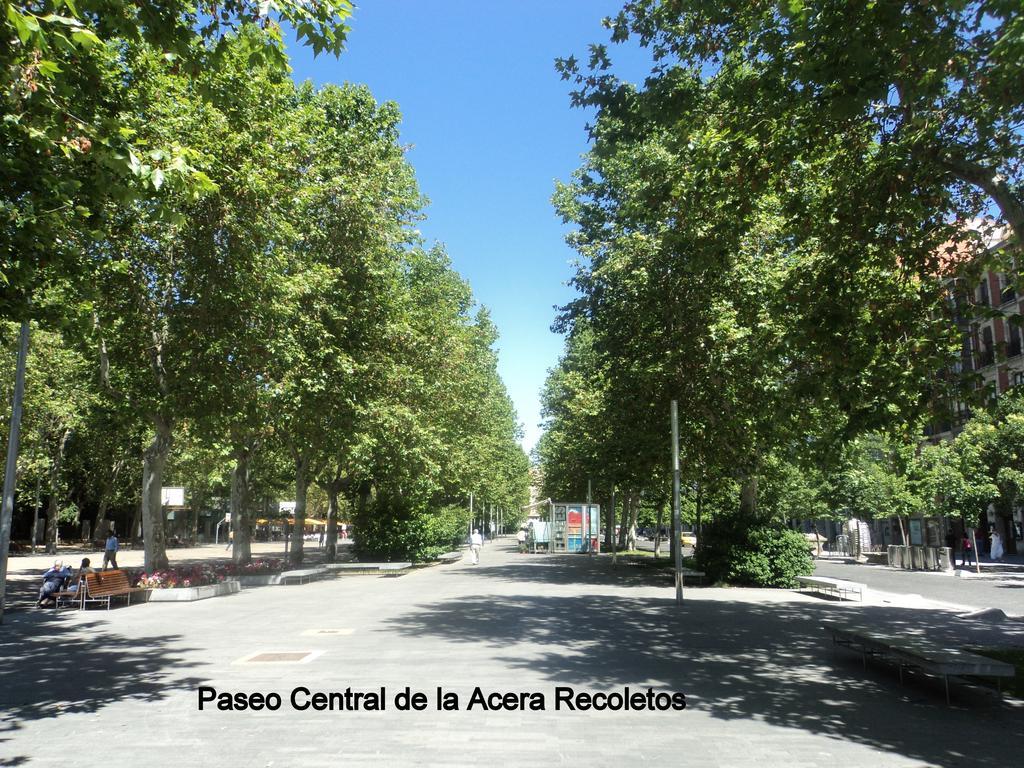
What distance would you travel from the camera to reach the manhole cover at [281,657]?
974 cm

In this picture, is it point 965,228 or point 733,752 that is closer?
point 733,752

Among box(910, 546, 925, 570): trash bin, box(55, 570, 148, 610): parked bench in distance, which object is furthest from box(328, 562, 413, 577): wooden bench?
box(910, 546, 925, 570): trash bin

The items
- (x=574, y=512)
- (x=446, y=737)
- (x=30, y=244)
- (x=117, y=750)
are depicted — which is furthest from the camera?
(x=574, y=512)

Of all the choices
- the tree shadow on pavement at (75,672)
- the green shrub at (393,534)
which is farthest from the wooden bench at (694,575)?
the tree shadow on pavement at (75,672)

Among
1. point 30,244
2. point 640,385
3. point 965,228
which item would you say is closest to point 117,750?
point 30,244

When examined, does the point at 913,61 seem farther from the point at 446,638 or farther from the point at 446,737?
the point at 446,638

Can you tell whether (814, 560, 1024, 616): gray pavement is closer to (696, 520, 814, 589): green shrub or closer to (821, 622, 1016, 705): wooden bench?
(696, 520, 814, 589): green shrub

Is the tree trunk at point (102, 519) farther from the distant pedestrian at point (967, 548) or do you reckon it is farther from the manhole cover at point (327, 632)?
the distant pedestrian at point (967, 548)

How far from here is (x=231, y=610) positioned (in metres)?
16.2

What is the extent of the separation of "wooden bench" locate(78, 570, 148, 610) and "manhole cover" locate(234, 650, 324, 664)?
7810 mm

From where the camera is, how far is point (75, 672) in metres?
9.26

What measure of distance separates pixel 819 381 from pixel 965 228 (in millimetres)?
3242

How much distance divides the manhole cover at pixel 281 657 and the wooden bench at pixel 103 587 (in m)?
7.81

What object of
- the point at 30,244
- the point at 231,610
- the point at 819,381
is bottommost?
the point at 231,610
